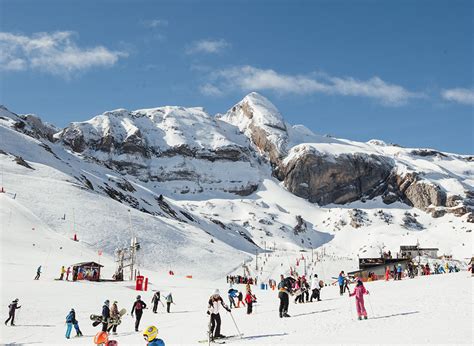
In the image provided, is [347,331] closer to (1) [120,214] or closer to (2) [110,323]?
(2) [110,323]

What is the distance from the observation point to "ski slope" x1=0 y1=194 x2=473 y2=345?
13.0 metres

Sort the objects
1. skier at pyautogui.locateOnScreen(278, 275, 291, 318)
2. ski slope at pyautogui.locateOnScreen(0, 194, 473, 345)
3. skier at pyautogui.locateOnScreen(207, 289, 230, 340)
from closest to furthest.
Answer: ski slope at pyautogui.locateOnScreen(0, 194, 473, 345)
skier at pyautogui.locateOnScreen(207, 289, 230, 340)
skier at pyautogui.locateOnScreen(278, 275, 291, 318)

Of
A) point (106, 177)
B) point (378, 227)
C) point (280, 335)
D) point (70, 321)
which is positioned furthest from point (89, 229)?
point (378, 227)

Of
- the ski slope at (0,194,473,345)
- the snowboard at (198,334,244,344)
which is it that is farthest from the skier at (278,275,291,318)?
the snowboard at (198,334,244,344)

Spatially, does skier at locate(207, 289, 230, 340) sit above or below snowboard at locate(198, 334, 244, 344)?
above

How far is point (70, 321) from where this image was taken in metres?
19.6

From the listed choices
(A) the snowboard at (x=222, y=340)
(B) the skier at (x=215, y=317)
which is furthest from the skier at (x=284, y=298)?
(B) the skier at (x=215, y=317)

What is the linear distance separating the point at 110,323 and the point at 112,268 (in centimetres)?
3396

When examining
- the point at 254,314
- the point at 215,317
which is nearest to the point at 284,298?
the point at 254,314

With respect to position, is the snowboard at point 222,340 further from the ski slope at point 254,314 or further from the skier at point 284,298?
the skier at point 284,298

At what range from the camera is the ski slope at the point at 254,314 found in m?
13.0

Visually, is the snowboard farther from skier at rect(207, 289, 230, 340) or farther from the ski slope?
the ski slope

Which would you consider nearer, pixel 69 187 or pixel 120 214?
pixel 120 214

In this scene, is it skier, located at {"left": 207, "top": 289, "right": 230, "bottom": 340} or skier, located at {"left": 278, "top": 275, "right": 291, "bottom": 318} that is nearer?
skier, located at {"left": 207, "top": 289, "right": 230, "bottom": 340}
